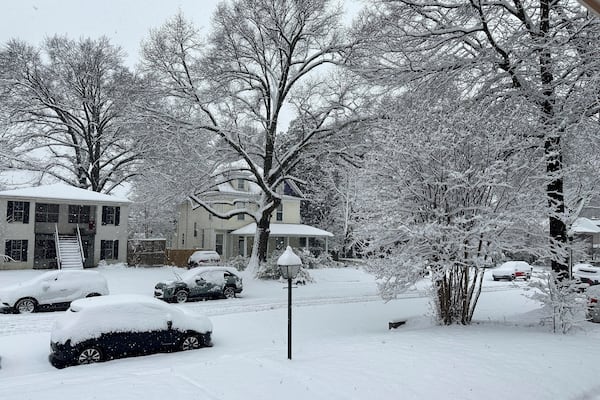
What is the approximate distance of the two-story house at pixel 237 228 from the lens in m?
40.2

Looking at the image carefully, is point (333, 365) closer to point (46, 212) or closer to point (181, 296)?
point (181, 296)

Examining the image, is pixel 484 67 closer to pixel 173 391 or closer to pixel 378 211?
pixel 378 211

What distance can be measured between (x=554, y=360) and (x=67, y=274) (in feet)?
54.8

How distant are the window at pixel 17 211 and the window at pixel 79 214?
284 cm

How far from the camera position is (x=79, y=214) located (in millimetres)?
33469

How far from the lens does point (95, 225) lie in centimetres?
3325

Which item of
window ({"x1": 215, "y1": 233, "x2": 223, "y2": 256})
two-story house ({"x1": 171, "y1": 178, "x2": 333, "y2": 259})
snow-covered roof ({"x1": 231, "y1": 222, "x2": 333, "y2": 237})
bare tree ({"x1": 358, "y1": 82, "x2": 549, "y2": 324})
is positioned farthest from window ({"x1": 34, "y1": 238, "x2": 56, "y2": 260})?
bare tree ({"x1": 358, "y1": 82, "x2": 549, "y2": 324})

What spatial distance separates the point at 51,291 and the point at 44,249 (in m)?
15.6

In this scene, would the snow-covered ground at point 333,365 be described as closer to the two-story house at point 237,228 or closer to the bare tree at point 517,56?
the bare tree at point 517,56

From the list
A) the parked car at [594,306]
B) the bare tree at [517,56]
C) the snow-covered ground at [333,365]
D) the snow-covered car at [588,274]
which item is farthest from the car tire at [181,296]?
the snow-covered car at [588,274]

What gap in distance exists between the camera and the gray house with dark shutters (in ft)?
98.6

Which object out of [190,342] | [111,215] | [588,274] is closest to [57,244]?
[111,215]

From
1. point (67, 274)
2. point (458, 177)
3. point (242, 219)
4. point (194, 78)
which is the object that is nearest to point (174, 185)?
point (194, 78)

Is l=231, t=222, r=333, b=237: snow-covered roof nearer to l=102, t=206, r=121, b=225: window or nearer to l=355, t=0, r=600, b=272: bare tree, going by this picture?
l=102, t=206, r=121, b=225: window
